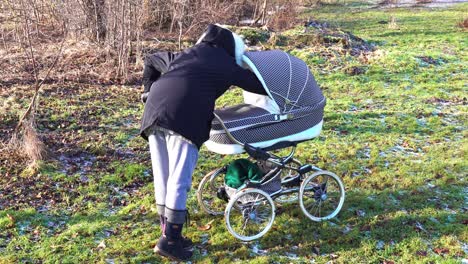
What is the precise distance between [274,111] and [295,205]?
4.00 ft

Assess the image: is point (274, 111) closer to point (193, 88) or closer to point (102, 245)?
point (193, 88)

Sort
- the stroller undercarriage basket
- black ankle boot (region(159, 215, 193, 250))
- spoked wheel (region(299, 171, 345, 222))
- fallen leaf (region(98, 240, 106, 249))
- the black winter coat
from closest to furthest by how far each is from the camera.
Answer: the black winter coat
black ankle boot (region(159, 215, 193, 250))
fallen leaf (region(98, 240, 106, 249))
the stroller undercarriage basket
spoked wheel (region(299, 171, 345, 222))

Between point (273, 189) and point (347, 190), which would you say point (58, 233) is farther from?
point (347, 190)

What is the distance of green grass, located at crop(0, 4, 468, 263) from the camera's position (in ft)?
13.9

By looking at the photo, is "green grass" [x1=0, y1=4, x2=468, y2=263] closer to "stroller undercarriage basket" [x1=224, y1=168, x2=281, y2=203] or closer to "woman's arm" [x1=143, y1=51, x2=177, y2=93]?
"stroller undercarriage basket" [x1=224, y1=168, x2=281, y2=203]

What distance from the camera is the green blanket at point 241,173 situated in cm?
437

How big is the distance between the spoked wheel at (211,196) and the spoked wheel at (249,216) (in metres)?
0.25

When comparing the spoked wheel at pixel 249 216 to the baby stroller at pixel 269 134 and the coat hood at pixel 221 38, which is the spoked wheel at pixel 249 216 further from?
the coat hood at pixel 221 38

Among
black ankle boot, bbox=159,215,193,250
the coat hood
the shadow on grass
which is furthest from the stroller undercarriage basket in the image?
the shadow on grass

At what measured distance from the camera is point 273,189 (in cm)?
446

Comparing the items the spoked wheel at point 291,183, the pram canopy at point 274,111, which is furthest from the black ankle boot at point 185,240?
the spoked wheel at point 291,183

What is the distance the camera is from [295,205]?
4934 millimetres

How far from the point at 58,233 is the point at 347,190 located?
3.09 m

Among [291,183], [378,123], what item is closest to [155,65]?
[291,183]
